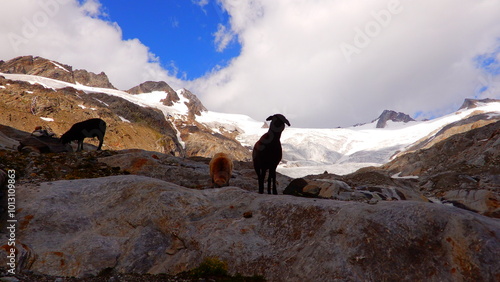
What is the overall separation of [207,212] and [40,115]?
106 metres

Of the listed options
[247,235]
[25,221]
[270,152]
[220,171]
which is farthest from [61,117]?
[247,235]

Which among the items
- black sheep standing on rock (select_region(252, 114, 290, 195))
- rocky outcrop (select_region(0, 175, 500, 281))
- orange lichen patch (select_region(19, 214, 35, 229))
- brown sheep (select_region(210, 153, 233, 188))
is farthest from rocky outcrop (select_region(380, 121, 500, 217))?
orange lichen patch (select_region(19, 214, 35, 229))

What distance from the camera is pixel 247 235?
7773 mm

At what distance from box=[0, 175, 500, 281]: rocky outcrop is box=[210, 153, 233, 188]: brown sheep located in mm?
3537

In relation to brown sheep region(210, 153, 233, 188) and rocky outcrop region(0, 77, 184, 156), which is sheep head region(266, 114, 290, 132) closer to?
brown sheep region(210, 153, 233, 188)

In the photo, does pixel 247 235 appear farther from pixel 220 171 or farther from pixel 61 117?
pixel 61 117

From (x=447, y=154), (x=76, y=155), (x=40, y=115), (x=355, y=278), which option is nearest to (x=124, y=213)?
(x=355, y=278)

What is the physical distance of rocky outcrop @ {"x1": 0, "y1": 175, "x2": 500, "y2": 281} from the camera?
583cm

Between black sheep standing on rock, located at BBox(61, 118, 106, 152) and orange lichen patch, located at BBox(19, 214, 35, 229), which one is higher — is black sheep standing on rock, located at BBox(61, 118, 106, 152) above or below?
above

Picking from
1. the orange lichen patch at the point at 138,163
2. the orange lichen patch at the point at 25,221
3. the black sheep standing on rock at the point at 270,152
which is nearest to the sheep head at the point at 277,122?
the black sheep standing on rock at the point at 270,152

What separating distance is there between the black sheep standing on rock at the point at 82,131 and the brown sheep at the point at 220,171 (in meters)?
15.9

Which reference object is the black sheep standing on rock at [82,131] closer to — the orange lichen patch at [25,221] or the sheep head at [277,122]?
the orange lichen patch at [25,221]

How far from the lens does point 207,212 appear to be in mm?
9031

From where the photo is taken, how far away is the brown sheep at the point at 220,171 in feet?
46.4
